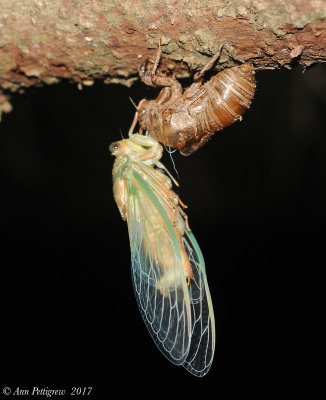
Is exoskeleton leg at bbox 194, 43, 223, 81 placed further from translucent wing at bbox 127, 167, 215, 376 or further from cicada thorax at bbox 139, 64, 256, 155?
translucent wing at bbox 127, 167, 215, 376

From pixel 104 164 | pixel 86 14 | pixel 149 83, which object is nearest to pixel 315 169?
pixel 104 164

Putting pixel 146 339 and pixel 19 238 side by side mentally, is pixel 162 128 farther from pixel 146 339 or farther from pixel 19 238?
pixel 146 339

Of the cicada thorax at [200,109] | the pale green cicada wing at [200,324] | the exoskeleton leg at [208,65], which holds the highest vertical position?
the exoskeleton leg at [208,65]

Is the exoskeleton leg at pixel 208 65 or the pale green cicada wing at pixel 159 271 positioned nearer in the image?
the exoskeleton leg at pixel 208 65

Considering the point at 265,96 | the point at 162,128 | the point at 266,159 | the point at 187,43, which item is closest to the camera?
the point at 187,43

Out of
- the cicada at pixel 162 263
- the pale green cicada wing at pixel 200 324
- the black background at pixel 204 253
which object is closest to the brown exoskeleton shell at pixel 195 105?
the cicada at pixel 162 263

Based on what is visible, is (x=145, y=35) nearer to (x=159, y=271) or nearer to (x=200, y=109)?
(x=200, y=109)

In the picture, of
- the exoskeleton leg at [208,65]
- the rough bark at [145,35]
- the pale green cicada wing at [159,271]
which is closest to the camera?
the rough bark at [145,35]

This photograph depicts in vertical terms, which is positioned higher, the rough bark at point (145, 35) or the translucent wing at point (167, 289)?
the rough bark at point (145, 35)

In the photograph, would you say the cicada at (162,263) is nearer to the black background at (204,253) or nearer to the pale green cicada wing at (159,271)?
the pale green cicada wing at (159,271)
